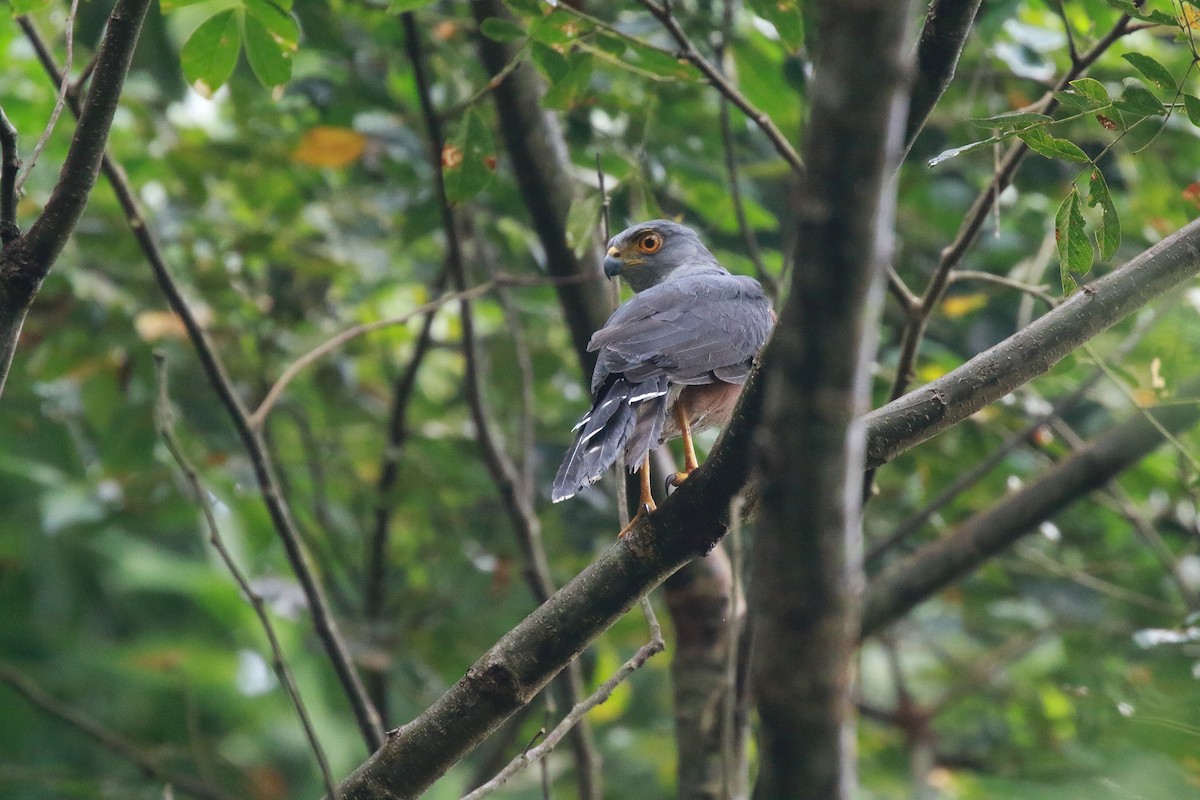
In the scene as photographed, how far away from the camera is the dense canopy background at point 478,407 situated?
16.5 ft

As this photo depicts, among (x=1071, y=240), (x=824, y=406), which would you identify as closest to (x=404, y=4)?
(x=1071, y=240)

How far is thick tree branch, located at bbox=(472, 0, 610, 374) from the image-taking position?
16.9 feet

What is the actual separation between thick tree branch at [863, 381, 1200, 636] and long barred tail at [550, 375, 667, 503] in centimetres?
222

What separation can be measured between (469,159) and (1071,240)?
6.70ft

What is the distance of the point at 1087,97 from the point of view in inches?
122

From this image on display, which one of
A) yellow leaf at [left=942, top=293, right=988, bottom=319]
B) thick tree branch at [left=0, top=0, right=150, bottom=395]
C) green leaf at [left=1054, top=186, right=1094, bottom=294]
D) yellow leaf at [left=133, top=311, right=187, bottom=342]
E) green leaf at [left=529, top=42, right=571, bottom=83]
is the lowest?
green leaf at [left=1054, top=186, right=1094, bottom=294]

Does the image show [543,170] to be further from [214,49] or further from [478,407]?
[214,49]

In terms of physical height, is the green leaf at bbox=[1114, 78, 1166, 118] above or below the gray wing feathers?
below

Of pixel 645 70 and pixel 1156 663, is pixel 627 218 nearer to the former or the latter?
pixel 645 70

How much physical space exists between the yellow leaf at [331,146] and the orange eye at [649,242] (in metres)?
1.80

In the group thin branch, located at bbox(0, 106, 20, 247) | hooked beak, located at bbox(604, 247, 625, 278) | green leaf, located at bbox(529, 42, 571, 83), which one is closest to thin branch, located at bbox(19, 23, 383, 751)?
thin branch, located at bbox(0, 106, 20, 247)

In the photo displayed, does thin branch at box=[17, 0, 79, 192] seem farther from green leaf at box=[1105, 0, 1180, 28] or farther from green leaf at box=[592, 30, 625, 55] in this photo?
green leaf at box=[1105, 0, 1180, 28]

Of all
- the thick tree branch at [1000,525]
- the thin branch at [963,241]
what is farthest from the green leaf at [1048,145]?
the thick tree branch at [1000,525]

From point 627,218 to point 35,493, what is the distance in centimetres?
324
